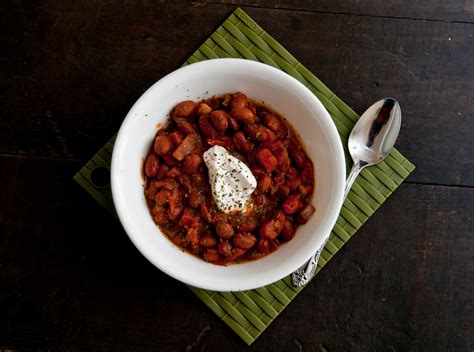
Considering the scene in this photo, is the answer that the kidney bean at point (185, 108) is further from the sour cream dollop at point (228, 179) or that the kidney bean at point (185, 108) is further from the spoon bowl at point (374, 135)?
the spoon bowl at point (374, 135)

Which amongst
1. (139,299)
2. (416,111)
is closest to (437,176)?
(416,111)

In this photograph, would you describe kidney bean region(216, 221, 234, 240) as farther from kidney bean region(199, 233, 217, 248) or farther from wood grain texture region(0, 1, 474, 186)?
wood grain texture region(0, 1, 474, 186)

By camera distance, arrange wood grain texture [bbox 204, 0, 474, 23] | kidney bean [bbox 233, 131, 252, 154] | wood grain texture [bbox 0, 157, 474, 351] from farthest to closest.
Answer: wood grain texture [bbox 204, 0, 474, 23]
wood grain texture [bbox 0, 157, 474, 351]
kidney bean [bbox 233, 131, 252, 154]

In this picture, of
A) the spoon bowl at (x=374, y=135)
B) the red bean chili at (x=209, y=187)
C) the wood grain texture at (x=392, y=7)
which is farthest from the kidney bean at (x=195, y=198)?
the wood grain texture at (x=392, y=7)

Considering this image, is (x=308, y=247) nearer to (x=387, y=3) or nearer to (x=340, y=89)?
(x=340, y=89)

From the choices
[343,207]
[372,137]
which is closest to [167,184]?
[343,207]

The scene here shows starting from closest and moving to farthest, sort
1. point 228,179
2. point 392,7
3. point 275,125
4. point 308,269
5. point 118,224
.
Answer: point 228,179 < point 275,125 < point 308,269 < point 118,224 < point 392,7

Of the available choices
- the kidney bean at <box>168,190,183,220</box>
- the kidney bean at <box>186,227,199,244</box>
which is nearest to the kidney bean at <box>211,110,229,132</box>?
the kidney bean at <box>168,190,183,220</box>

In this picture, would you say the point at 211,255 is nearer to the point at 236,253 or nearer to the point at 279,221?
the point at 236,253
